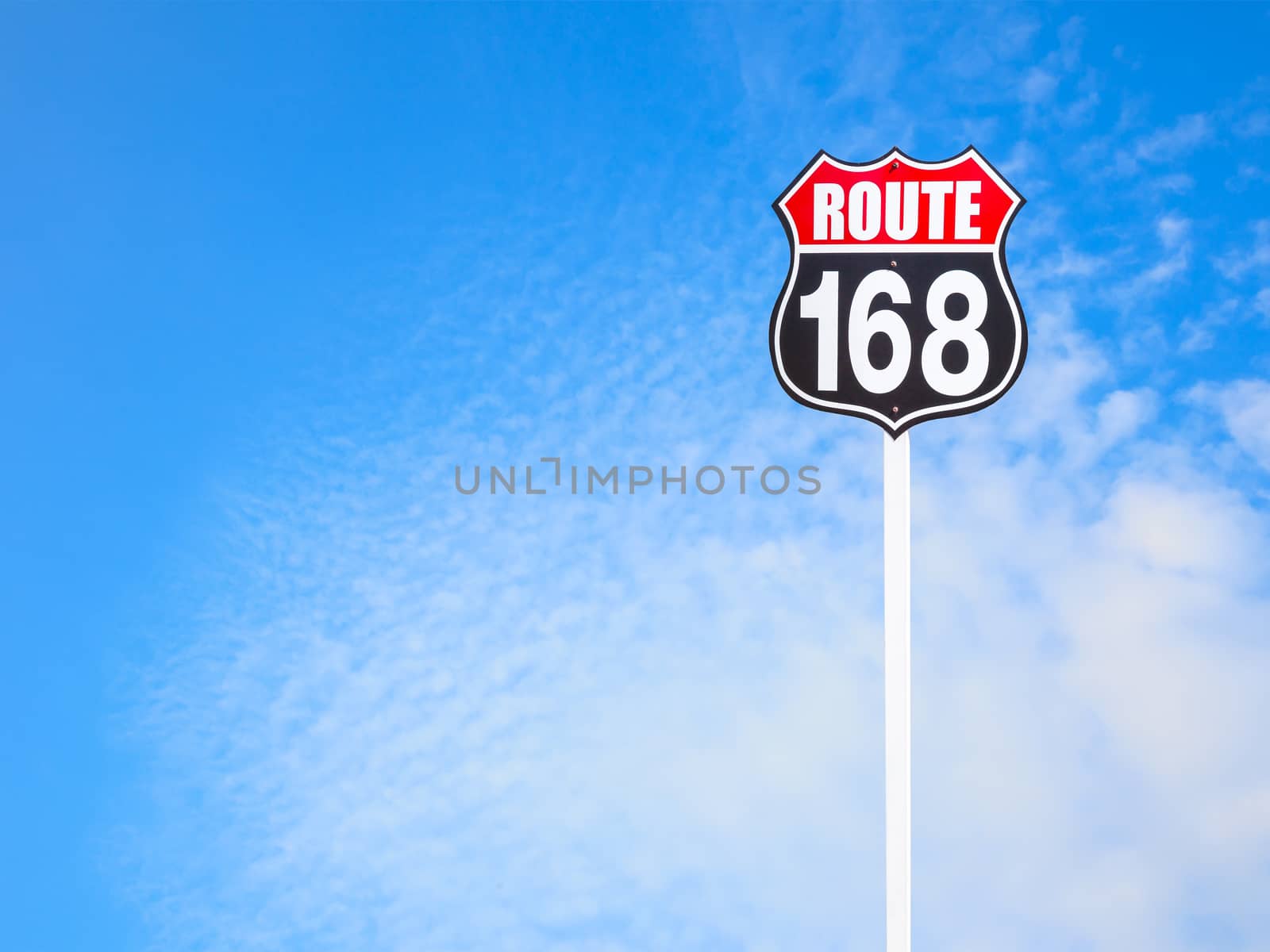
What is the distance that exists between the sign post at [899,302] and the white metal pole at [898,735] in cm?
16

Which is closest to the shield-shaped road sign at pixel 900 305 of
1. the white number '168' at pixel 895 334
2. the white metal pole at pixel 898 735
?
the white number '168' at pixel 895 334

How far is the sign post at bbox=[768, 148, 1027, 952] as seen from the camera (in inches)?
94.3

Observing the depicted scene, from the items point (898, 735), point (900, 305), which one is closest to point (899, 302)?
point (900, 305)

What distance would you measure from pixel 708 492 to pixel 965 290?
1032 millimetres

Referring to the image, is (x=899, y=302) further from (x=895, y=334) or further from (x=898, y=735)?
(x=898, y=735)

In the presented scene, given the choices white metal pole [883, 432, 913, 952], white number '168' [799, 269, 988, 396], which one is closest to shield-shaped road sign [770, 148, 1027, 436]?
white number '168' [799, 269, 988, 396]

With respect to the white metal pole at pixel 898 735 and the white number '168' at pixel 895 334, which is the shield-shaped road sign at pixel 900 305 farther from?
the white metal pole at pixel 898 735

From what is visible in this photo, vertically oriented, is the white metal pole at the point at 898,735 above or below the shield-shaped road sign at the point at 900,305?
below

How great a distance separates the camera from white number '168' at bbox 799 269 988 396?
2.39 metres

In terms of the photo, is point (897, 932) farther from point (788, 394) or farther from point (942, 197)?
point (942, 197)

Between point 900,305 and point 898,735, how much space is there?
3.16 ft

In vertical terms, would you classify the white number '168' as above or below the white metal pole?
above

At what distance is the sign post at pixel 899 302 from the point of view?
239cm

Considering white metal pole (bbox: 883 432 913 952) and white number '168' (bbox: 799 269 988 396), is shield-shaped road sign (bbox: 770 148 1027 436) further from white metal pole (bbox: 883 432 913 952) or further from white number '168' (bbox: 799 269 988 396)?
white metal pole (bbox: 883 432 913 952)
